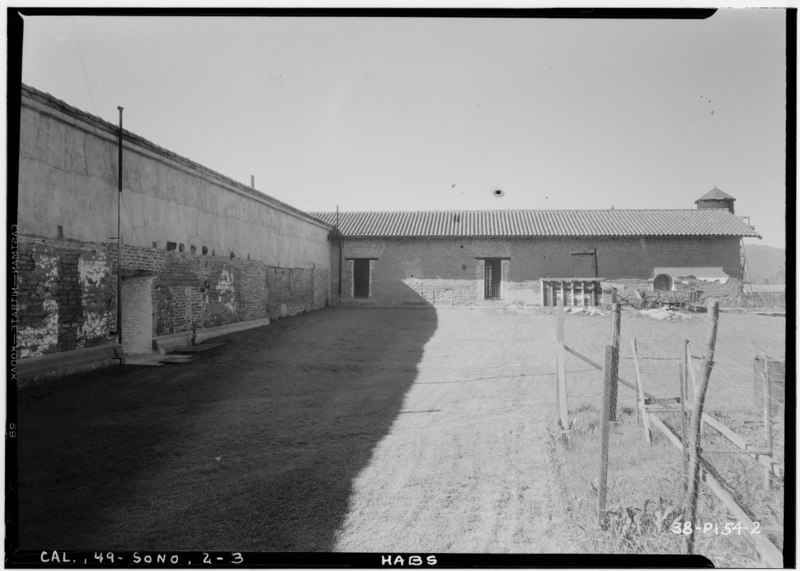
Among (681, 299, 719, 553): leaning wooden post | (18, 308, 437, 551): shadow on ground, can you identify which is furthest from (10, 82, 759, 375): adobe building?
(681, 299, 719, 553): leaning wooden post

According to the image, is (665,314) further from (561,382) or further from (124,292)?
(124,292)

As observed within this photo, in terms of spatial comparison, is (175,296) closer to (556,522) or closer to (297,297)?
(297,297)

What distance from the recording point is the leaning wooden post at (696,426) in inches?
101

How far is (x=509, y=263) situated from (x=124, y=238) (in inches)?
606

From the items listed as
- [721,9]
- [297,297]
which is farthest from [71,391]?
[297,297]

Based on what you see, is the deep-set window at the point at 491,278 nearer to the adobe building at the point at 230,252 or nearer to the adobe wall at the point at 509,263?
the adobe building at the point at 230,252

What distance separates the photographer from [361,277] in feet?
69.3

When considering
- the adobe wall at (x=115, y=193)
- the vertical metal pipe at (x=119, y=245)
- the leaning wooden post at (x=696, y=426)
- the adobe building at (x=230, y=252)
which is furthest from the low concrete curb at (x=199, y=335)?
the leaning wooden post at (x=696, y=426)

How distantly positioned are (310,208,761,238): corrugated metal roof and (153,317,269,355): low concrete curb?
9.52 m

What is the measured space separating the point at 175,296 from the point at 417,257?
12.5m

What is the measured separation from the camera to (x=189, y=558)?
2.87 m

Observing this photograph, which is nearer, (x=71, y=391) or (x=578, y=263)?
(x=71, y=391)

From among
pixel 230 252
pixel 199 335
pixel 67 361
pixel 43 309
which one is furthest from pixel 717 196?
pixel 43 309

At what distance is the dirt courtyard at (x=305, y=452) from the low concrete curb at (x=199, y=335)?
98 centimetres
